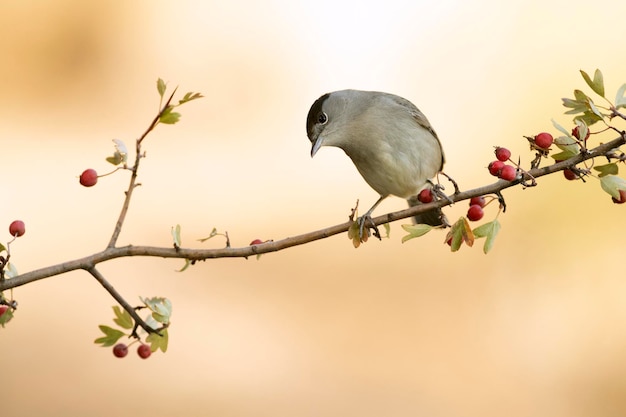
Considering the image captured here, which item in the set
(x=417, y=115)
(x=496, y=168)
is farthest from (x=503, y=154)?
→ (x=417, y=115)

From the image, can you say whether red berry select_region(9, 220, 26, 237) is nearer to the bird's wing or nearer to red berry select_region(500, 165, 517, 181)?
red berry select_region(500, 165, 517, 181)

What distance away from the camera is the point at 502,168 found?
4.57 feet

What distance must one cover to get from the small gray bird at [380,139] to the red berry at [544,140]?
1.13 metres

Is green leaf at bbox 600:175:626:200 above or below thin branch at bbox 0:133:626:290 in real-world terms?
below

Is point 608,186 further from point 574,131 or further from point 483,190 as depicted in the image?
point 483,190

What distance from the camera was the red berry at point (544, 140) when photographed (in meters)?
1.36

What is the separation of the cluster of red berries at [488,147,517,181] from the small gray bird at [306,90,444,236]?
102cm

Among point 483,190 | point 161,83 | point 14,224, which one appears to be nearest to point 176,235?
point 161,83

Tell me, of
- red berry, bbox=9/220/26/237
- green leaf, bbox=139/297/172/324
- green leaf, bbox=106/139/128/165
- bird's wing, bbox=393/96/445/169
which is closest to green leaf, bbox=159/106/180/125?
green leaf, bbox=106/139/128/165

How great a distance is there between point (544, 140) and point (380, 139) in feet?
4.07

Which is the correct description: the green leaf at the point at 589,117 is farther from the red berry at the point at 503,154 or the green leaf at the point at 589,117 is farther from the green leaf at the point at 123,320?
the green leaf at the point at 123,320

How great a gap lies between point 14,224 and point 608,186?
1.20 meters

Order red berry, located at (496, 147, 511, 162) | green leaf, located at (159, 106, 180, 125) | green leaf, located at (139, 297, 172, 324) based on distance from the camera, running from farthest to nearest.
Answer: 1. red berry, located at (496, 147, 511, 162)
2. green leaf, located at (139, 297, 172, 324)
3. green leaf, located at (159, 106, 180, 125)

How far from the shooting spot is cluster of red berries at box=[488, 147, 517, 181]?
1364 millimetres
